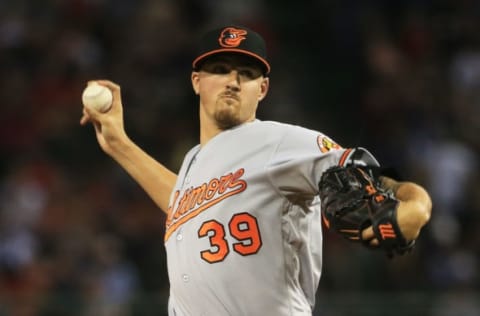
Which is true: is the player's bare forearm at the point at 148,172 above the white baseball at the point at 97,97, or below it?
below

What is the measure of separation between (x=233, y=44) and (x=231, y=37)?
0.04 meters

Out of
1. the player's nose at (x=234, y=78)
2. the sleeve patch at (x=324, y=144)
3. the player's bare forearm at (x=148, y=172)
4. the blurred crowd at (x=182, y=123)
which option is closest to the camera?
the sleeve patch at (x=324, y=144)

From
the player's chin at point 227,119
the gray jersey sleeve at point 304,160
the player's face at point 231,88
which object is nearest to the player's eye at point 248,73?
the player's face at point 231,88

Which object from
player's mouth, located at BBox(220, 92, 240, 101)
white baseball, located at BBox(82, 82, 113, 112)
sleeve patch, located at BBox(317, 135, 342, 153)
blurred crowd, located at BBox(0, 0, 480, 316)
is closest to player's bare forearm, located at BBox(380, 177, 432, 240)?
sleeve patch, located at BBox(317, 135, 342, 153)

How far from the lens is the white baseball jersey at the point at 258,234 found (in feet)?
10.2

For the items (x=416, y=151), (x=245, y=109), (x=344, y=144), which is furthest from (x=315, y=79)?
(x=245, y=109)

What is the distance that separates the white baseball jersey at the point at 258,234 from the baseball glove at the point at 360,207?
23 centimetres

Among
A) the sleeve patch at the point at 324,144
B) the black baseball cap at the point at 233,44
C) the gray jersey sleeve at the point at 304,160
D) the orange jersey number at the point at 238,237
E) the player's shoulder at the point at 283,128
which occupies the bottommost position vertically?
the orange jersey number at the point at 238,237

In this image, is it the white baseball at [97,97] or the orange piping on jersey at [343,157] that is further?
the white baseball at [97,97]

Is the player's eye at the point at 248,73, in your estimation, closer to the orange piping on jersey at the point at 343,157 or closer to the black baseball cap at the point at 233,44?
the black baseball cap at the point at 233,44

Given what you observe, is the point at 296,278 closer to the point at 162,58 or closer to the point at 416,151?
the point at 416,151

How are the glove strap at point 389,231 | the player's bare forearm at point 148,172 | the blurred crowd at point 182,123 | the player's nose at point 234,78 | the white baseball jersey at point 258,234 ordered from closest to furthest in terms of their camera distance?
1. the glove strap at point 389,231
2. the white baseball jersey at point 258,234
3. the player's nose at point 234,78
4. the player's bare forearm at point 148,172
5. the blurred crowd at point 182,123

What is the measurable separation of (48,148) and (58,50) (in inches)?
→ 42.9

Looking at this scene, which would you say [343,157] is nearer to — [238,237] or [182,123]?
[238,237]
